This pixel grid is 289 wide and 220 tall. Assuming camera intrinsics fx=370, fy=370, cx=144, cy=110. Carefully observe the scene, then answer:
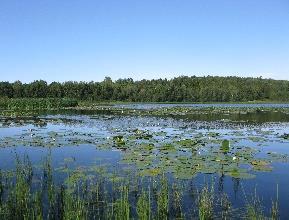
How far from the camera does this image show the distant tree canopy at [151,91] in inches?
4210

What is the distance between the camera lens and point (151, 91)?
124 metres

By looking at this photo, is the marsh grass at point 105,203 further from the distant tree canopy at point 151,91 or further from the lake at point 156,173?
the distant tree canopy at point 151,91

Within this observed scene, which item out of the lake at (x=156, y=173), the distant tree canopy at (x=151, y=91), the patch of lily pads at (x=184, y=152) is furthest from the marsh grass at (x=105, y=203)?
the distant tree canopy at (x=151, y=91)

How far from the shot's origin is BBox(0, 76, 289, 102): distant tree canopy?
4210 inches

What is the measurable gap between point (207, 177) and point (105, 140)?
29.2 feet

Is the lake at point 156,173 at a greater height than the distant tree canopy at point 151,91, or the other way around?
the distant tree canopy at point 151,91

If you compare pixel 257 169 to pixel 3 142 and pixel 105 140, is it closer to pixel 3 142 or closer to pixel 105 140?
pixel 105 140

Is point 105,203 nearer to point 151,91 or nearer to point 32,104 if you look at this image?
point 32,104

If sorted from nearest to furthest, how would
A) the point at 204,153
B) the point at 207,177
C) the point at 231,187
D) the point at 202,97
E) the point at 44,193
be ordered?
1. the point at 44,193
2. the point at 231,187
3. the point at 207,177
4. the point at 204,153
5. the point at 202,97

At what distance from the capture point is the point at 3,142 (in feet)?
60.4

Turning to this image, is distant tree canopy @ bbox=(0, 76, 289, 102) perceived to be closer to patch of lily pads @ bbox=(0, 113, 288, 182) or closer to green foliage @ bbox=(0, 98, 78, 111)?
green foliage @ bbox=(0, 98, 78, 111)

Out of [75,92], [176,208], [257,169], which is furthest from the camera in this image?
[75,92]

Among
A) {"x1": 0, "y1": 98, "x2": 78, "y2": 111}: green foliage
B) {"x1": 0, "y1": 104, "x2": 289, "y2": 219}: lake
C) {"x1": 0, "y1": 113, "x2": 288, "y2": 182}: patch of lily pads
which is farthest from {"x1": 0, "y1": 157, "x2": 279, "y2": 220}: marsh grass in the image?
{"x1": 0, "y1": 98, "x2": 78, "y2": 111}: green foliage

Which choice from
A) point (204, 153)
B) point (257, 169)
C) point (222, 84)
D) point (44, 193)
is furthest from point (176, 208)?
point (222, 84)
